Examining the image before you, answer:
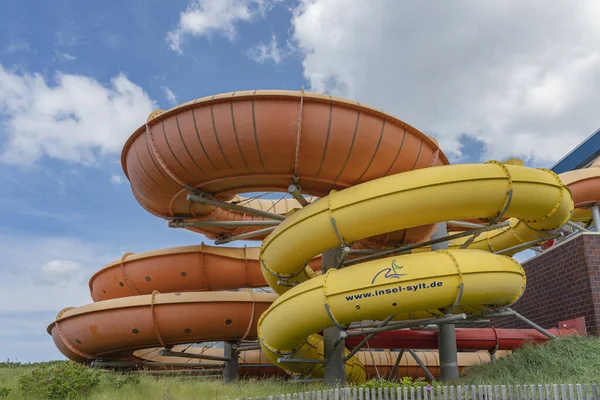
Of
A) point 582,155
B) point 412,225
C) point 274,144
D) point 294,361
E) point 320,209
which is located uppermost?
point 582,155

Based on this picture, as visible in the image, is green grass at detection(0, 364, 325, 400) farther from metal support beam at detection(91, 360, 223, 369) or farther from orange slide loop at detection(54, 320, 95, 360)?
metal support beam at detection(91, 360, 223, 369)

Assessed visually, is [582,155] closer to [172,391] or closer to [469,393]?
[469,393]

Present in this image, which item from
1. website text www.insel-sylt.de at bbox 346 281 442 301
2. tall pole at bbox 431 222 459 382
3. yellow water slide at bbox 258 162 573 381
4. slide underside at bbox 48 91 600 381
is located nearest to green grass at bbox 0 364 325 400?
slide underside at bbox 48 91 600 381

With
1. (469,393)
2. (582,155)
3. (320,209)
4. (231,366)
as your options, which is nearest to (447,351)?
(469,393)

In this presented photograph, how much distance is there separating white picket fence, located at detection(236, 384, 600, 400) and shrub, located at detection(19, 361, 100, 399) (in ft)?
14.3

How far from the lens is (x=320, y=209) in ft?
37.8

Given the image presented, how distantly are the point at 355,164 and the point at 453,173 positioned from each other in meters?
2.43

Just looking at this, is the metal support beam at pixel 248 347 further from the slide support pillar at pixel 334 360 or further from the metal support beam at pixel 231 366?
the slide support pillar at pixel 334 360

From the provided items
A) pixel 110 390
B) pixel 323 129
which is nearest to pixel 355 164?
pixel 323 129

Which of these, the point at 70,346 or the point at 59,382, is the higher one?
the point at 70,346

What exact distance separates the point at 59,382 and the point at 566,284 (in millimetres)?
13988

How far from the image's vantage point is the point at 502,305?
1141 cm

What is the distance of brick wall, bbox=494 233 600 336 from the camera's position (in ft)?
50.1

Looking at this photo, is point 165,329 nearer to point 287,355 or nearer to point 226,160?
point 287,355
